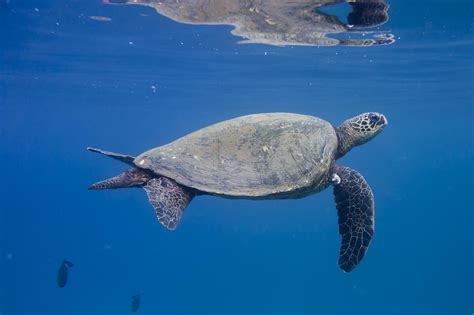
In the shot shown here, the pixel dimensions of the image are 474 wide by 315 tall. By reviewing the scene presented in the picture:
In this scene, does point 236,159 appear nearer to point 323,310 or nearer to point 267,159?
point 267,159

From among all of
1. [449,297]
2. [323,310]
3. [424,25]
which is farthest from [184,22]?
[449,297]

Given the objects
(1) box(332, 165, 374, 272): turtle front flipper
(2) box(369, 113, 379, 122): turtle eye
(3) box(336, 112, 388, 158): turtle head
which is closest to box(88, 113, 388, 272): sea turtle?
(1) box(332, 165, 374, 272): turtle front flipper

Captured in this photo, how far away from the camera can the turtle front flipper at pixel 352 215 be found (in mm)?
6516

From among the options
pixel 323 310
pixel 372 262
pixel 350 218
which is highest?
pixel 350 218

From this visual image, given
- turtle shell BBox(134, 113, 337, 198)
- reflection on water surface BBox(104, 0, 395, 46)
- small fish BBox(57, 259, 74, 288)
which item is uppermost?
reflection on water surface BBox(104, 0, 395, 46)

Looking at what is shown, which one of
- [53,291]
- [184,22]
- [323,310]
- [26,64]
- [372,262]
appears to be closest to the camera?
[184,22]

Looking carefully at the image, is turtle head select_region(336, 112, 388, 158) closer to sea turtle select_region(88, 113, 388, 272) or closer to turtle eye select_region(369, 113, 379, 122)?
turtle eye select_region(369, 113, 379, 122)

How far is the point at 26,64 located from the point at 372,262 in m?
56.7

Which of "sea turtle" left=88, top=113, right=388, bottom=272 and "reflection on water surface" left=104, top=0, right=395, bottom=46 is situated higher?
Result: "reflection on water surface" left=104, top=0, right=395, bottom=46

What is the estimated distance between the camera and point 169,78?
24219 millimetres

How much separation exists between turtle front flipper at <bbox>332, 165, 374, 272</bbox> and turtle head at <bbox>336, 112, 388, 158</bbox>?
80 centimetres

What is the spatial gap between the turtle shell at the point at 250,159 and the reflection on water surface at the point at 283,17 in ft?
17.6

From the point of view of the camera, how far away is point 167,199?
237 inches

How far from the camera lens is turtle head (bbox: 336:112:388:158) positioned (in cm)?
803
